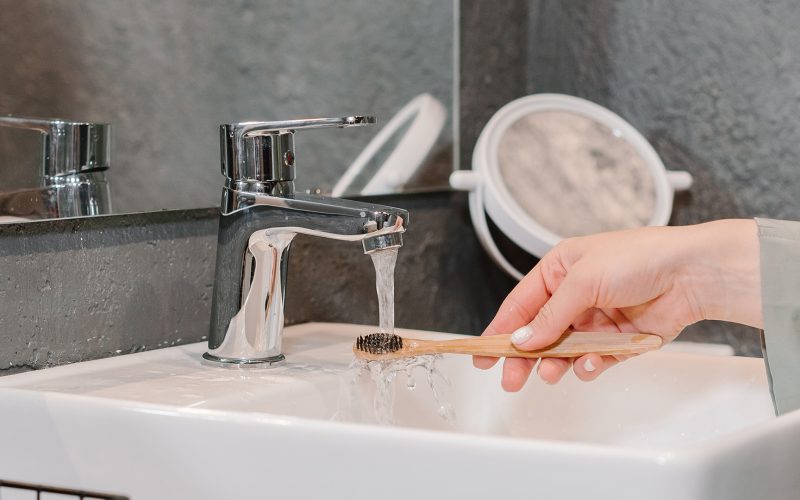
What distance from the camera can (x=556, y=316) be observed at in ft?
2.46

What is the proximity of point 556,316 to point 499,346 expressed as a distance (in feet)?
0.16

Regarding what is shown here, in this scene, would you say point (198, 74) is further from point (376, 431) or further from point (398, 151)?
point (376, 431)

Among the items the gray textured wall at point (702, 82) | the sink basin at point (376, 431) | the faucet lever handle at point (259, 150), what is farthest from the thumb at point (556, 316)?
the gray textured wall at point (702, 82)

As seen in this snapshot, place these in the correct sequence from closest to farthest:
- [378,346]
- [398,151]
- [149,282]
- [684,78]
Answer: [378,346], [149,282], [398,151], [684,78]

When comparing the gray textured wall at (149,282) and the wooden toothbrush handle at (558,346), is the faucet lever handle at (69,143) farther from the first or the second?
the wooden toothbrush handle at (558,346)

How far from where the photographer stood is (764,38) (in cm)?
115

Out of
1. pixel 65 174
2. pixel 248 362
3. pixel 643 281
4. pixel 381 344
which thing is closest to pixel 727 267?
A: pixel 643 281

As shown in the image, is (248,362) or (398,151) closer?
(248,362)

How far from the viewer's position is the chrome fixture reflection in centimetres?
75

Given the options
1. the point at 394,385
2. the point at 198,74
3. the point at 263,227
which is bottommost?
the point at 394,385

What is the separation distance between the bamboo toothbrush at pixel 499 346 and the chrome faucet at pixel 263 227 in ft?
0.24

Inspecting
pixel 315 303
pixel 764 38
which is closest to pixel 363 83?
pixel 315 303

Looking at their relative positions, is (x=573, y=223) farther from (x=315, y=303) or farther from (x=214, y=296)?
(x=214, y=296)

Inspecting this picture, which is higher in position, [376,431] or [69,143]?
[69,143]
